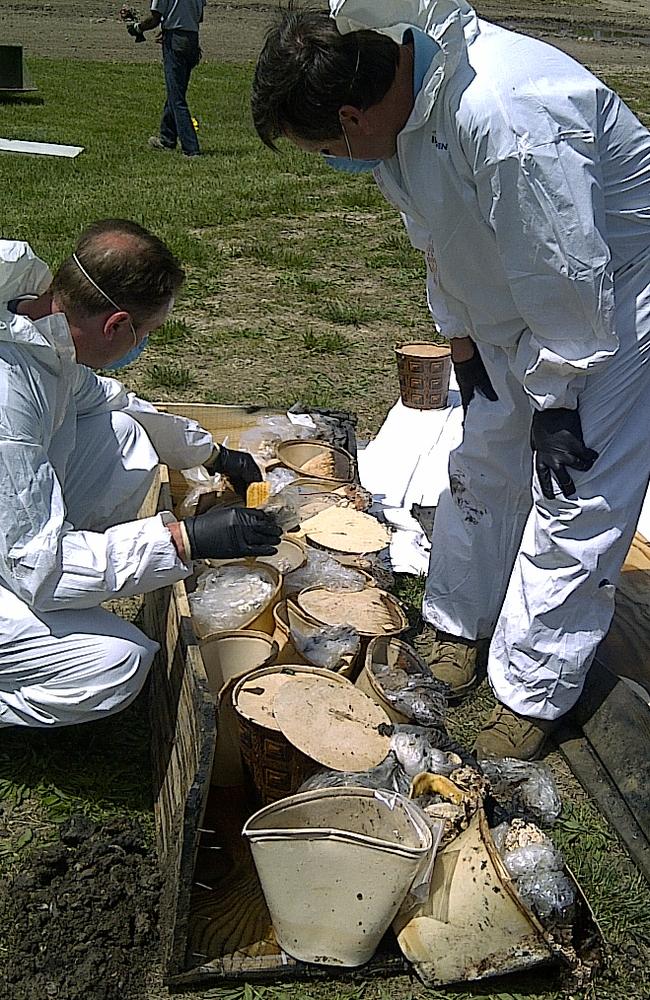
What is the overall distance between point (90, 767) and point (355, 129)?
1622 mm

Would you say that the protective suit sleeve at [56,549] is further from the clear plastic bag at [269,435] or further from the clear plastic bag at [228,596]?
the clear plastic bag at [269,435]

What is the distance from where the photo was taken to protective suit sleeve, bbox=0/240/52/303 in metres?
2.24

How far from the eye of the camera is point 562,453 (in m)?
2.29

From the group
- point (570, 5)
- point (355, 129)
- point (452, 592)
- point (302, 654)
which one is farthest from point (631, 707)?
point (570, 5)

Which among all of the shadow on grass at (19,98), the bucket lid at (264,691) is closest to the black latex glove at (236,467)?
the bucket lid at (264,691)

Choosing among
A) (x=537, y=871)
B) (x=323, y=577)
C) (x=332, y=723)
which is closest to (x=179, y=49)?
(x=323, y=577)

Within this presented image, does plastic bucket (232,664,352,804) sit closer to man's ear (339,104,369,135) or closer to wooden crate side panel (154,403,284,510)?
man's ear (339,104,369,135)

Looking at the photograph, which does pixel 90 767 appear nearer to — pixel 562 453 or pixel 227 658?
pixel 227 658

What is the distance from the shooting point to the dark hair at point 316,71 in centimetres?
199

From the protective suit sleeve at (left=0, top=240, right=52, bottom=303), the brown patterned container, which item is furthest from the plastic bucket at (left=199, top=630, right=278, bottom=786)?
the brown patterned container

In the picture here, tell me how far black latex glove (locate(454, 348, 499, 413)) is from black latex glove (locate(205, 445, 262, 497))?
32.8 inches

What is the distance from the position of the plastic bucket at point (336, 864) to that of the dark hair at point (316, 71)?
4.36 feet

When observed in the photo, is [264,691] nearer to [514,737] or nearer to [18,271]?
[514,737]

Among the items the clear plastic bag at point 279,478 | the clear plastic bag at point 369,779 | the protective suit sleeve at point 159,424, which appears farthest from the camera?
the clear plastic bag at point 279,478
